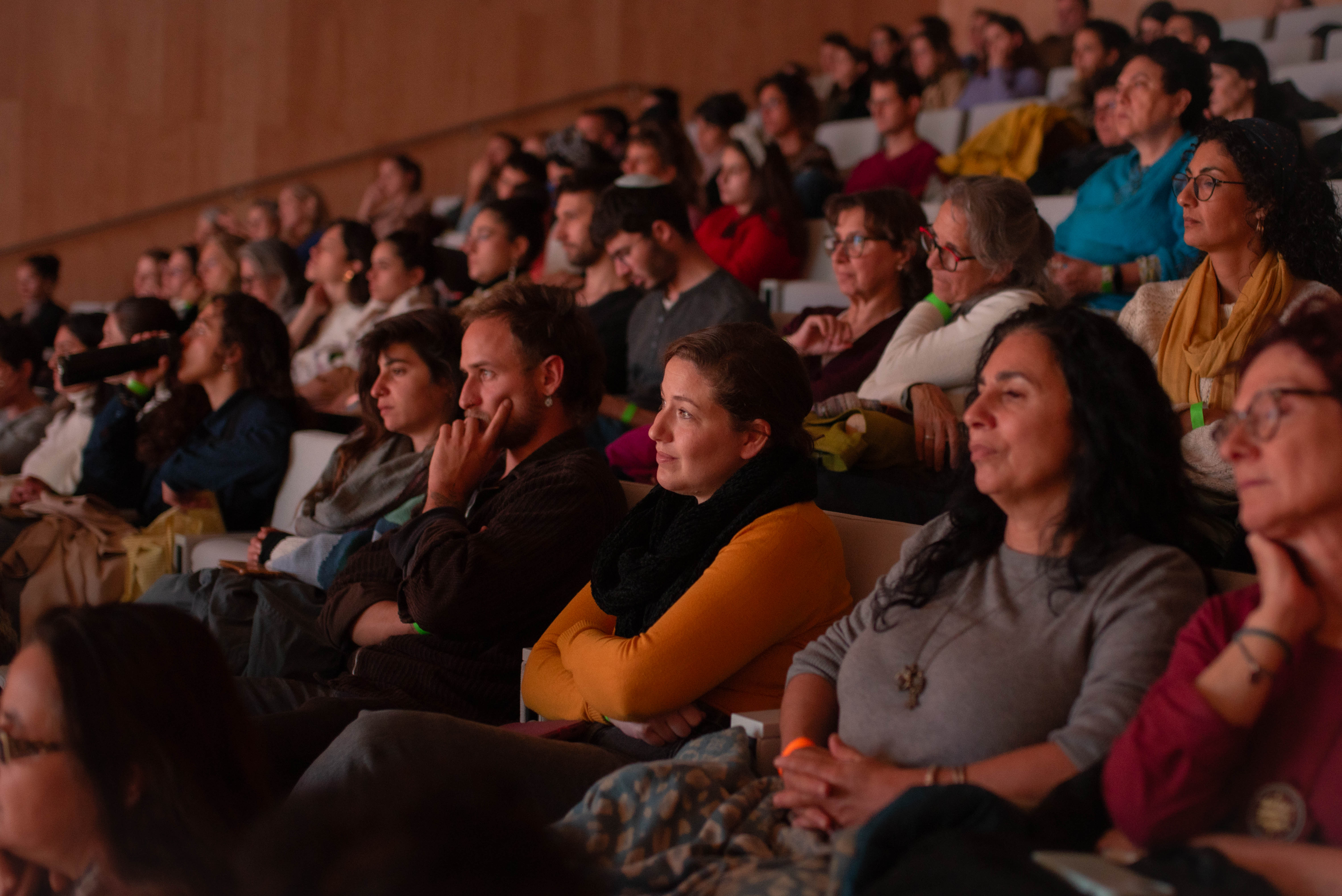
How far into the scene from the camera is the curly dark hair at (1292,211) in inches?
77.8

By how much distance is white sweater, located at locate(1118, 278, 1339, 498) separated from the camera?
1.91m

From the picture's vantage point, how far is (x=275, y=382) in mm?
3572

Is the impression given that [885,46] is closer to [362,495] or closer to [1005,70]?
[1005,70]

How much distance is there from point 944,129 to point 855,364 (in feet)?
10.2

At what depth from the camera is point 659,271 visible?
3.50 meters

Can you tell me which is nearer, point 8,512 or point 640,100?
point 8,512

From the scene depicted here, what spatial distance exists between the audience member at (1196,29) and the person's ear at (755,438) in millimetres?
3434

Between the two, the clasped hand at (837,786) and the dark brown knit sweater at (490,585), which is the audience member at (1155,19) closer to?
the dark brown knit sweater at (490,585)

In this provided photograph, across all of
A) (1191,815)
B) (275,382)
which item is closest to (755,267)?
(275,382)

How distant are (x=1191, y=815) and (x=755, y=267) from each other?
129 inches

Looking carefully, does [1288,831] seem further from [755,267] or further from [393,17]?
[393,17]

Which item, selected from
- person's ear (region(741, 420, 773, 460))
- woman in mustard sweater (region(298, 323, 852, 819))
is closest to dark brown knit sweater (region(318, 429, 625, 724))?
woman in mustard sweater (region(298, 323, 852, 819))

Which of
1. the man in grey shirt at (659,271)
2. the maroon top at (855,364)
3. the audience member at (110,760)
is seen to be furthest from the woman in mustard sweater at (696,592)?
the man in grey shirt at (659,271)

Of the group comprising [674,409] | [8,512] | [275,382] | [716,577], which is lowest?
[8,512]
